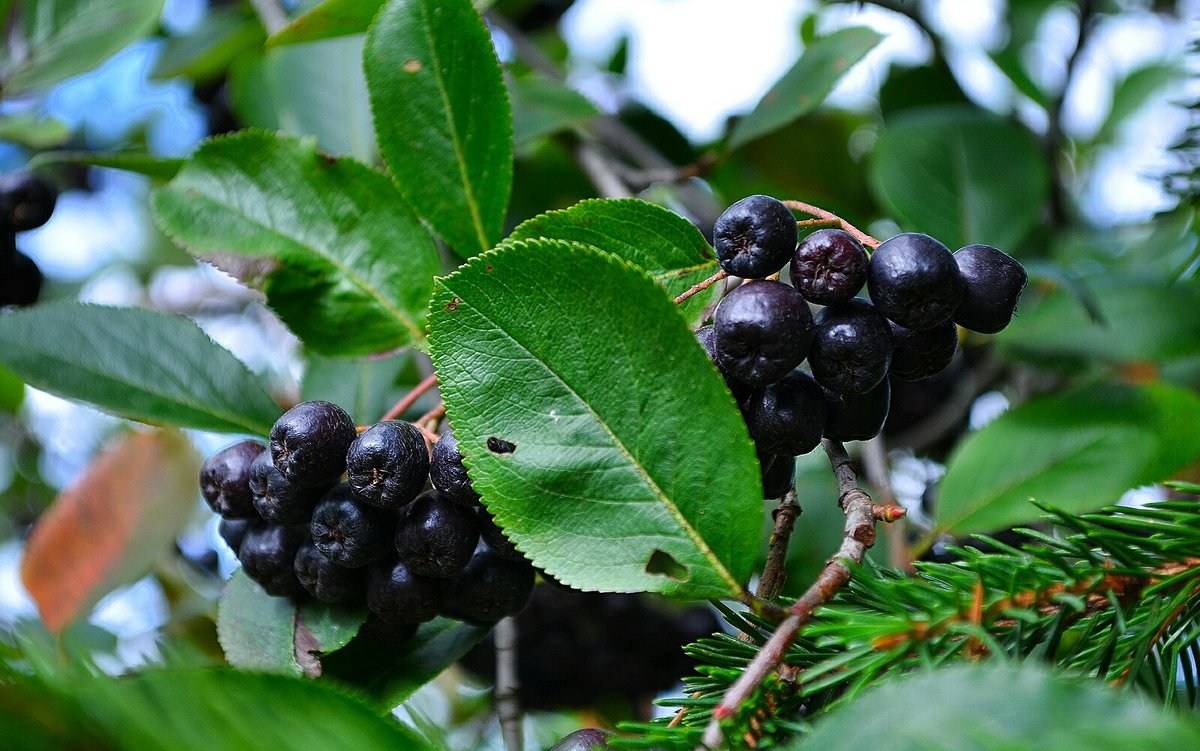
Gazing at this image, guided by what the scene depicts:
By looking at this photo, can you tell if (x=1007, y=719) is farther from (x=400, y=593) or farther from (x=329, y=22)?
(x=329, y=22)

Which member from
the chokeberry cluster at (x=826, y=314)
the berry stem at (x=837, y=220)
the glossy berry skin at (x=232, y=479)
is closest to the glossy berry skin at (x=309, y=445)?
the glossy berry skin at (x=232, y=479)

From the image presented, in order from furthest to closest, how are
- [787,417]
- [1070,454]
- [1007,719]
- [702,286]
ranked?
[1070,454] → [702,286] → [787,417] → [1007,719]

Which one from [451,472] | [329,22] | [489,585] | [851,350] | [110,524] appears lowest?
[110,524]

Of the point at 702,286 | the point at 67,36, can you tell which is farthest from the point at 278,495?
the point at 67,36

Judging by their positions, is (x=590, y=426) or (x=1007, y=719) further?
(x=590, y=426)

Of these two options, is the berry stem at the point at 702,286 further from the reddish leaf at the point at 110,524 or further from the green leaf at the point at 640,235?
the reddish leaf at the point at 110,524

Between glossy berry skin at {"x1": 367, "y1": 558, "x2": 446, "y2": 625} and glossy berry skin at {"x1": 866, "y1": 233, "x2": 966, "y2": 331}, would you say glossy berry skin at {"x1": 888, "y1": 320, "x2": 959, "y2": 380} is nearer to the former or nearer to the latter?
glossy berry skin at {"x1": 866, "y1": 233, "x2": 966, "y2": 331}

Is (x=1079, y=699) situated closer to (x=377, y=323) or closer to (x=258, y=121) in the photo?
(x=377, y=323)
